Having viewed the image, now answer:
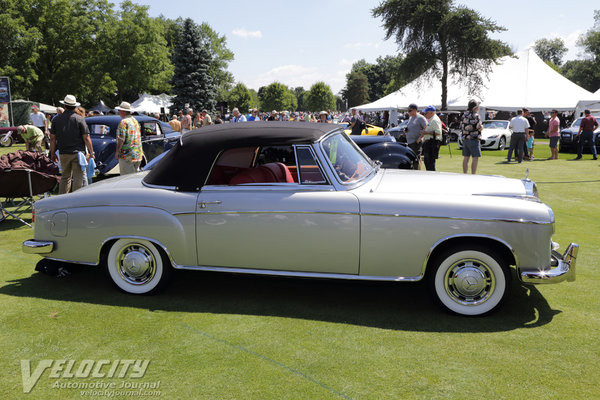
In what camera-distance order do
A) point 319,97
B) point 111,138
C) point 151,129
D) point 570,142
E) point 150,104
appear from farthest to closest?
1. point 319,97
2. point 150,104
3. point 570,142
4. point 151,129
5. point 111,138

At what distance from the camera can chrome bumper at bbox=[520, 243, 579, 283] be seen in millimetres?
3748

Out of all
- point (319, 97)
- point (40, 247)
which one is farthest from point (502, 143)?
point (319, 97)

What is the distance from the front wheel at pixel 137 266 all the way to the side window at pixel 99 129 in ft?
26.1

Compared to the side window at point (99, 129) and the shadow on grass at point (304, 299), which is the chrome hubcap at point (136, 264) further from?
the side window at point (99, 129)

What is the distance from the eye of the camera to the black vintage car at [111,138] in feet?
36.2

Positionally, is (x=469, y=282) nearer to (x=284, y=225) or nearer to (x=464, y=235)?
(x=464, y=235)

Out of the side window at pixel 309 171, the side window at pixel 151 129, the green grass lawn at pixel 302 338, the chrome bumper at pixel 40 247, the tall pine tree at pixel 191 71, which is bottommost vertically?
the green grass lawn at pixel 302 338

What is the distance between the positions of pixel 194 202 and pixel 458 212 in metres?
2.24

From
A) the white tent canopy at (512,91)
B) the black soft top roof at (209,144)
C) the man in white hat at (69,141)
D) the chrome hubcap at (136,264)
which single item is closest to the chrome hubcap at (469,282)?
the black soft top roof at (209,144)

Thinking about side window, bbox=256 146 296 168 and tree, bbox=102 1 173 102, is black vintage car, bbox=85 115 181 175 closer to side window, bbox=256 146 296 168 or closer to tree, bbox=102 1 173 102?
side window, bbox=256 146 296 168

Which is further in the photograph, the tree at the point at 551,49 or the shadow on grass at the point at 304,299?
the tree at the point at 551,49

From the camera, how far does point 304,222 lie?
399 centimetres

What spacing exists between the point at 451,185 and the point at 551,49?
5471 inches

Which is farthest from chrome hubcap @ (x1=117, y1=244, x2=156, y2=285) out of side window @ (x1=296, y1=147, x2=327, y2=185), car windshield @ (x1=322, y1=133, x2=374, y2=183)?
car windshield @ (x1=322, y1=133, x2=374, y2=183)
